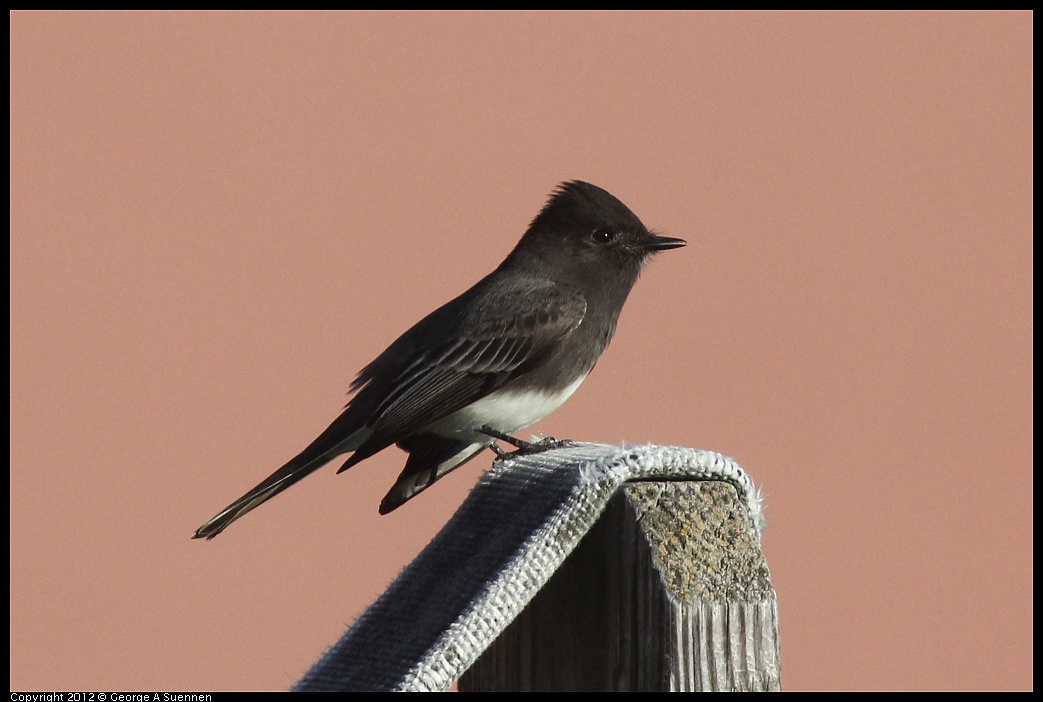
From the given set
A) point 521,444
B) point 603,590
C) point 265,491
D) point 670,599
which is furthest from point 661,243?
point 670,599

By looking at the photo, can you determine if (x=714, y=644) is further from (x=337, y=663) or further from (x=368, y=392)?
(x=368, y=392)

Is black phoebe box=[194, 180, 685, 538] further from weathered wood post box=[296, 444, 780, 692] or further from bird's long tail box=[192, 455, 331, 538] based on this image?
weathered wood post box=[296, 444, 780, 692]

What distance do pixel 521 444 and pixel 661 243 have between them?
1.19m

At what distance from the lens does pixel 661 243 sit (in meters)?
4.89

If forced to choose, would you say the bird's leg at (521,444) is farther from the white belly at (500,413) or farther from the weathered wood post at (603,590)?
the weathered wood post at (603,590)

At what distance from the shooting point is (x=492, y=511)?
10.5 feet

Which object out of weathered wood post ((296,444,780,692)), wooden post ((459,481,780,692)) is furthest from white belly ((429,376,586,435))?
wooden post ((459,481,780,692))

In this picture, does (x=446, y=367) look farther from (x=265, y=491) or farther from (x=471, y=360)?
(x=265, y=491)

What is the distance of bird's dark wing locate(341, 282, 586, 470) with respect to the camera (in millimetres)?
4410

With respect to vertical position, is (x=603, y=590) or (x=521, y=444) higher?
(x=521, y=444)
